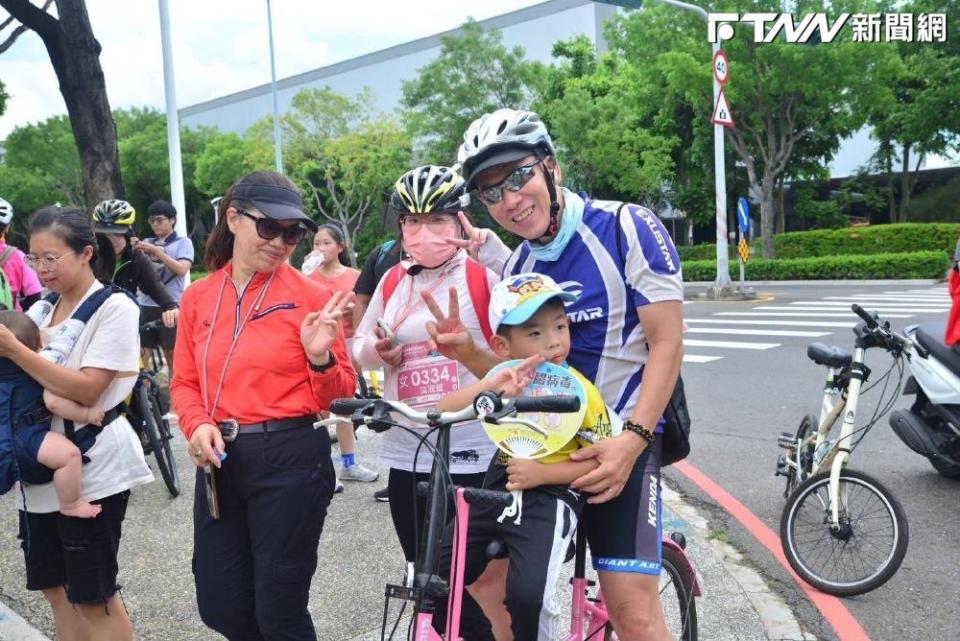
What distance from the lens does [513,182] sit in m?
2.38

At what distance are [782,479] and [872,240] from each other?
24.9 metres

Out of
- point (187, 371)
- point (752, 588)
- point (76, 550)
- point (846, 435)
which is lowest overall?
point (752, 588)

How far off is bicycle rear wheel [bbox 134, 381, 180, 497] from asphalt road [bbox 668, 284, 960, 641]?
11.9 feet

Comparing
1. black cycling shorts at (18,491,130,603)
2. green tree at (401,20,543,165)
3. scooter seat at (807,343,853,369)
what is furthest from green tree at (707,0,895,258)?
black cycling shorts at (18,491,130,603)

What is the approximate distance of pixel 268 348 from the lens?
258 centimetres

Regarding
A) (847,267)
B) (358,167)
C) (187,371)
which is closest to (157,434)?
(187,371)

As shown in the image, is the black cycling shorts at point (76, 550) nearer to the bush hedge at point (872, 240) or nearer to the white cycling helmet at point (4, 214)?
the white cycling helmet at point (4, 214)

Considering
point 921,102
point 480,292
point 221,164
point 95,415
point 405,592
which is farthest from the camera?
point 221,164

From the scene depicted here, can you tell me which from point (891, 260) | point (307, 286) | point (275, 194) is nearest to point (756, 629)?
point (307, 286)

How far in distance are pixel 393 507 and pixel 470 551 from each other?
2.02 feet

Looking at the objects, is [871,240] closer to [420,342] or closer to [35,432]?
[420,342]

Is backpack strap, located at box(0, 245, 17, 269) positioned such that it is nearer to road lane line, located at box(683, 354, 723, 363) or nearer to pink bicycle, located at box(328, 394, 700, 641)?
pink bicycle, located at box(328, 394, 700, 641)

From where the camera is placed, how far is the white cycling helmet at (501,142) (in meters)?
2.38

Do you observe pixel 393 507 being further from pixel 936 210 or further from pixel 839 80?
pixel 936 210
